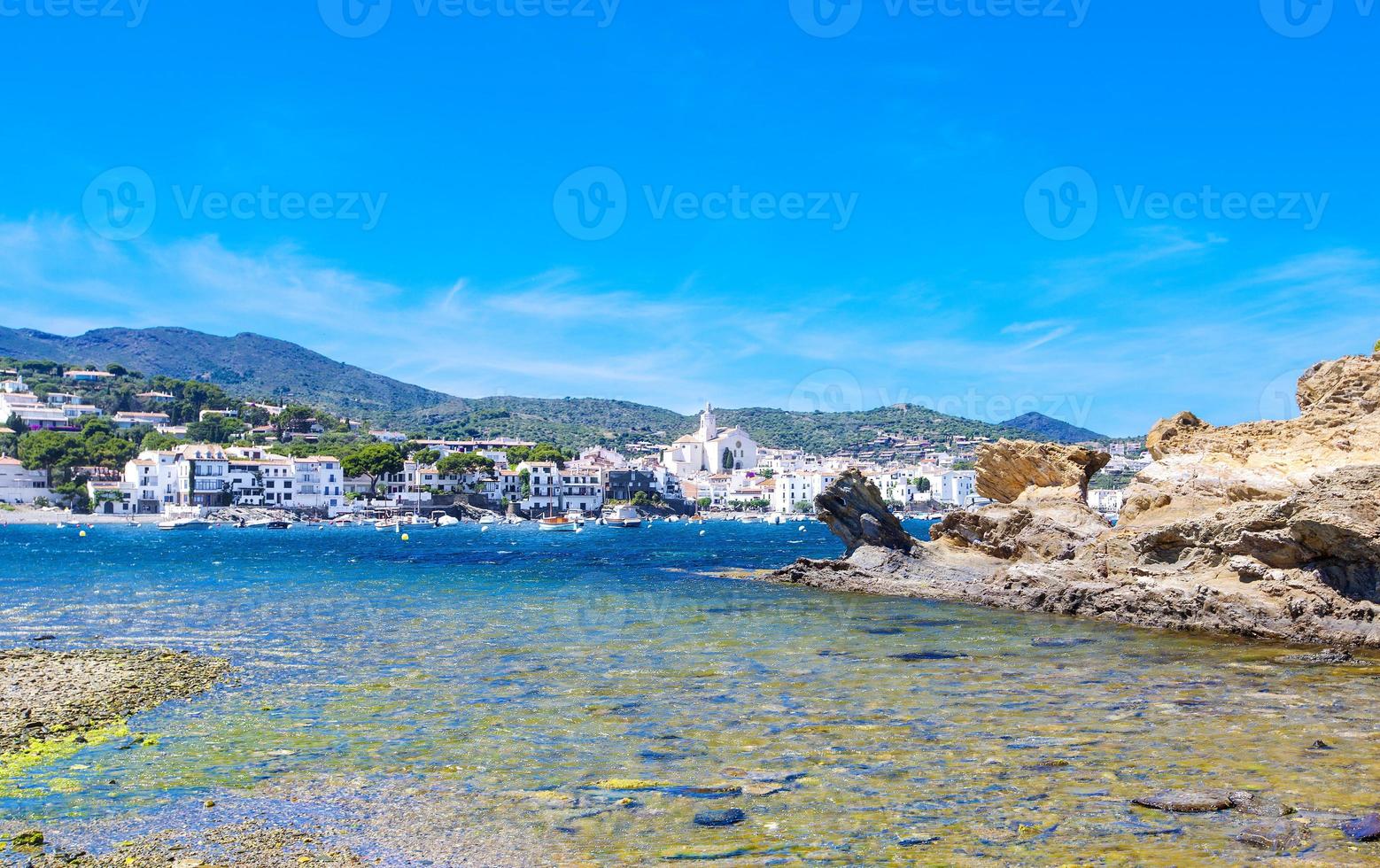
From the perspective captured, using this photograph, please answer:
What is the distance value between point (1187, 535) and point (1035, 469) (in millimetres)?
13414

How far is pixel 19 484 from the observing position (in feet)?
416

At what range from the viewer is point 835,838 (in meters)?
8.48

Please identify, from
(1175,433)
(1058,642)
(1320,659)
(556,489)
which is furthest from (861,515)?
(556,489)

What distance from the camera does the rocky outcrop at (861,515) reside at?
3759cm

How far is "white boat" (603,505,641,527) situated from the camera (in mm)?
130500

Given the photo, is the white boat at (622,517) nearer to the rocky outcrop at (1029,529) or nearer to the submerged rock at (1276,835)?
the rocky outcrop at (1029,529)

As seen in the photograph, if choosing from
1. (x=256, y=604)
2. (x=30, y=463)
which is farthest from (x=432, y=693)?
(x=30, y=463)

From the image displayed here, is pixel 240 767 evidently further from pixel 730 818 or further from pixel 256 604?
pixel 256 604

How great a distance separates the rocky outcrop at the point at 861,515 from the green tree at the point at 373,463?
108m

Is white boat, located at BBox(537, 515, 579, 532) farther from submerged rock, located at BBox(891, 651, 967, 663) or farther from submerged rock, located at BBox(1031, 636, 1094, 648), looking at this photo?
submerged rock, located at BBox(891, 651, 967, 663)

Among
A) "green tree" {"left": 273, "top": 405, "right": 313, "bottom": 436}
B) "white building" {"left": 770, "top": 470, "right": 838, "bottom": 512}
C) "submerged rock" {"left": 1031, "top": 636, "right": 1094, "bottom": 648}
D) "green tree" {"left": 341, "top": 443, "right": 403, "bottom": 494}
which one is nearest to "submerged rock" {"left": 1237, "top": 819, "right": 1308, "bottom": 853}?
"submerged rock" {"left": 1031, "top": 636, "right": 1094, "bottom": 648}

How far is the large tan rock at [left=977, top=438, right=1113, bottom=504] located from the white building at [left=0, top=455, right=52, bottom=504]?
126265mm

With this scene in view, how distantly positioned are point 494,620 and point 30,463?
12928 centimetres

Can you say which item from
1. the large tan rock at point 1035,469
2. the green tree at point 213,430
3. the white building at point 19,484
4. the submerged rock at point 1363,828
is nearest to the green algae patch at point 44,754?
the submerged rock at point 1363,828
